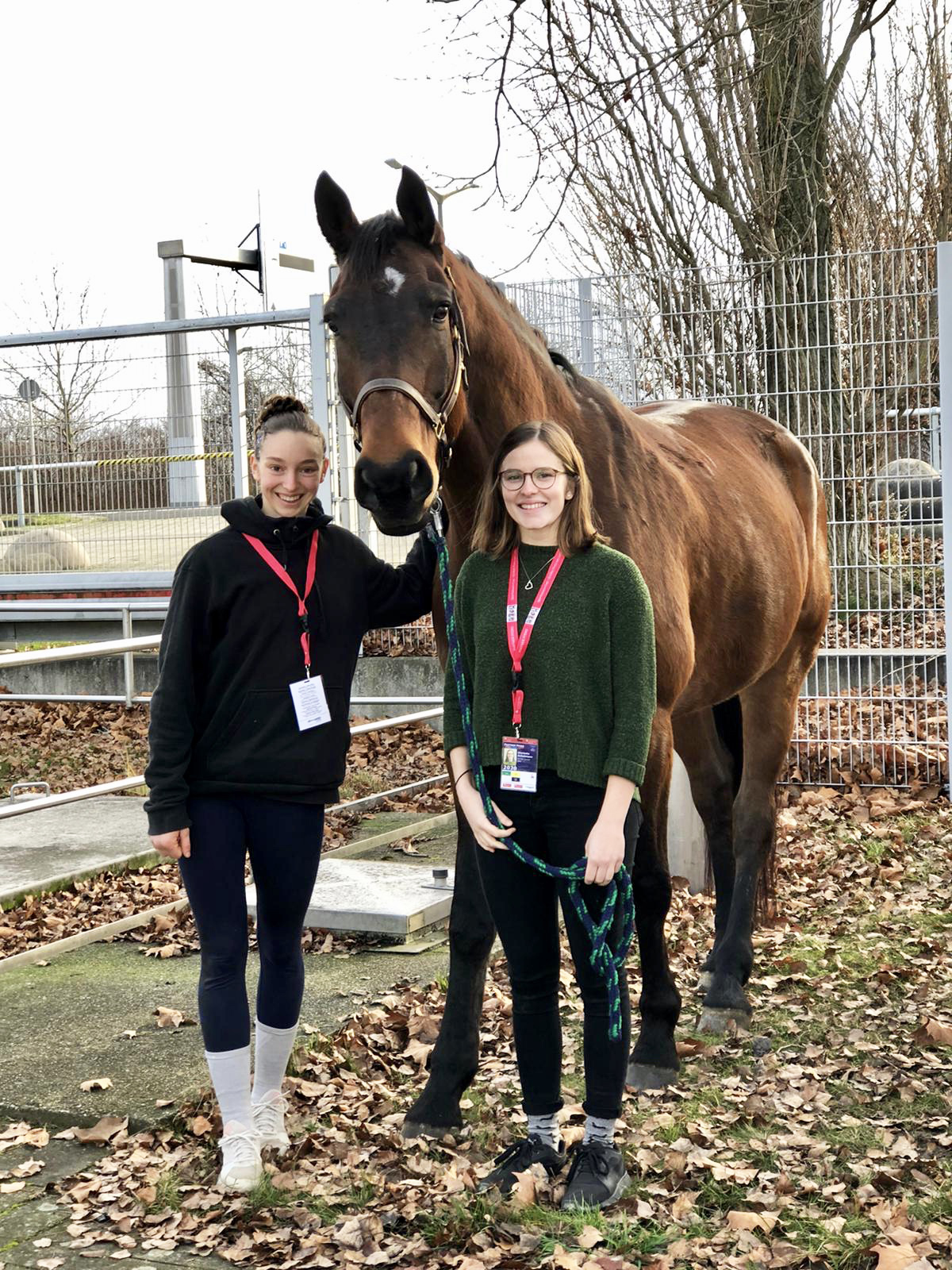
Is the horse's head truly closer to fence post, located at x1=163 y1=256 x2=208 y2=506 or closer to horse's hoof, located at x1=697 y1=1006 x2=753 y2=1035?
horse's hoof, located at x1=697 y1=1006 x2=753 y2=1035

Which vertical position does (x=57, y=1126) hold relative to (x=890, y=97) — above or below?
below

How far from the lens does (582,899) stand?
315cm

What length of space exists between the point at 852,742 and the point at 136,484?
622cm

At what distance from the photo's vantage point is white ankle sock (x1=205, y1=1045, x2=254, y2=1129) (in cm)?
350

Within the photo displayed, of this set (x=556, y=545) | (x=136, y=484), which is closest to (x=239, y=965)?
(x=556, y=545)

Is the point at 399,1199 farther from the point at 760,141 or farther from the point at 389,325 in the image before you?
the point at 760,141

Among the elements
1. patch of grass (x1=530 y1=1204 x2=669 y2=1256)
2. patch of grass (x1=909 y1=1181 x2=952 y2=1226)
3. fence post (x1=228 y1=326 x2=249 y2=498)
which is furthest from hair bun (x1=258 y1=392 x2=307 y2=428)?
fence post (x1=228 y1=326 x2=249 y2=498)

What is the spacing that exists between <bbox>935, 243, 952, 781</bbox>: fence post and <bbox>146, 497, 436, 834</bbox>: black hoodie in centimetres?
528

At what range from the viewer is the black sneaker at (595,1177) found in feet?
10.4

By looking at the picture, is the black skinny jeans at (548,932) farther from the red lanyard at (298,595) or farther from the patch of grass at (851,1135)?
the patch of grass at (851,1135)

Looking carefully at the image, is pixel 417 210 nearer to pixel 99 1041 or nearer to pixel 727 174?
pixel 99 1041

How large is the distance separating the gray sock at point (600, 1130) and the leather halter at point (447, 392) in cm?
163

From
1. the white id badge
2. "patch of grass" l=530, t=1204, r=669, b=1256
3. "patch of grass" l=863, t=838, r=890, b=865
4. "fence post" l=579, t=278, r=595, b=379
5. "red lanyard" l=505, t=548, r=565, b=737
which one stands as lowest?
"patch of grass" l=863, t=838, r=890, b=865

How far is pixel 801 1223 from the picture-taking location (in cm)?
316
